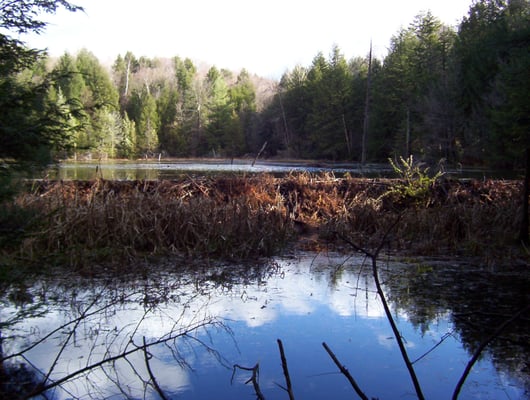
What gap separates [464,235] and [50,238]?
25.4ft

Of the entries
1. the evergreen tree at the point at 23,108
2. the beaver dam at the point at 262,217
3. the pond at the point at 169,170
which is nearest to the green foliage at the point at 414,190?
the beaver dam at the point at 262,217

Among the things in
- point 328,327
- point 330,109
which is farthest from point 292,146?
point 328,327

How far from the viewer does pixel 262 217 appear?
1031 centimetres

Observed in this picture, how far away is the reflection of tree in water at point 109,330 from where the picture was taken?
4102mm

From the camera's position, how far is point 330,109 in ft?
217

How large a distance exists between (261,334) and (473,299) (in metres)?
2.76

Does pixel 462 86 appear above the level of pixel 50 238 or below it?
above

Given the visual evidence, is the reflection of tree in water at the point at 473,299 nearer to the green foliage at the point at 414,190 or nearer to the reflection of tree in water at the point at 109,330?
the reflection of tree in water at the point at 109,330

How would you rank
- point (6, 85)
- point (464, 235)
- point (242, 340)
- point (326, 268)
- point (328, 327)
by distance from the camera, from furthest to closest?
point (464, 235) < point (326, 268) < point (328, 327) < point (242, 340) < point (6, 85)

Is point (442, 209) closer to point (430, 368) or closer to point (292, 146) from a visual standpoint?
point (430, 368)

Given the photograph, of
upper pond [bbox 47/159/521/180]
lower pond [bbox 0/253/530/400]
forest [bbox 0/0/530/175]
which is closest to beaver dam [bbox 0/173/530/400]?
lower pond [bbox 0/253/530/400]

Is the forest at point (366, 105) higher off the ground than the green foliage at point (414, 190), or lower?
higher

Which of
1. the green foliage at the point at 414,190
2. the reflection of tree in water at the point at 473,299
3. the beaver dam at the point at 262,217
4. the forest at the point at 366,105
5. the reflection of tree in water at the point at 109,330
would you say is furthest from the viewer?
the forest at the point at 366,105

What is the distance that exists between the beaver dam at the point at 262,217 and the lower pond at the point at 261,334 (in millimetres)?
1357
